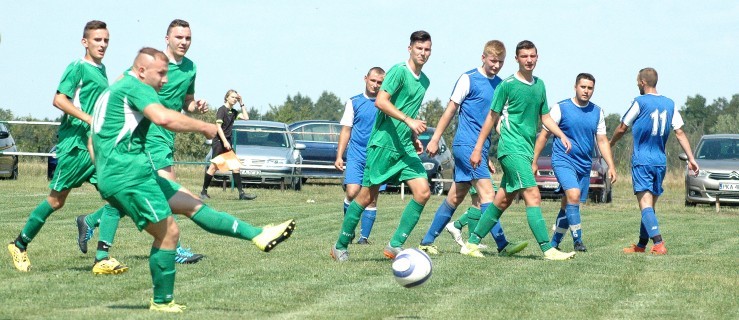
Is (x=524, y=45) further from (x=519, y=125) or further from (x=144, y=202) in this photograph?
(x=144, y=202)

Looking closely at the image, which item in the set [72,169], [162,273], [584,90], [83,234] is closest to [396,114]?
[72,169]

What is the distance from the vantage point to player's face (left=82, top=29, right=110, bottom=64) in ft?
34.1

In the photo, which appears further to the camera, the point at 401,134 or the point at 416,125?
the point at 401,134

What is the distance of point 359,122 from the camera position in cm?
1445

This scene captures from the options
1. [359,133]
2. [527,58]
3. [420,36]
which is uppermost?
[420,36]

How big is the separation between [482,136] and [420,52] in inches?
40.6

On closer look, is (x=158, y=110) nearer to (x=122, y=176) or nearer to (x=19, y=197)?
(x=122, y=176)

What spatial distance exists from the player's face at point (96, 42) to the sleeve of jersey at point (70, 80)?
0.16 m

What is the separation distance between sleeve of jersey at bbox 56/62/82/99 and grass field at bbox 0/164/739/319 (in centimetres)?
147

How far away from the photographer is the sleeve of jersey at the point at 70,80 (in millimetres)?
10258

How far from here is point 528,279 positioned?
33.4 ft

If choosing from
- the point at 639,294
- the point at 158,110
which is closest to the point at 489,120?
the point at 639,294

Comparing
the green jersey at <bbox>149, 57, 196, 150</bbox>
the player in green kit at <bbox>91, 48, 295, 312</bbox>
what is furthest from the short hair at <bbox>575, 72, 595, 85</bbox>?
the player in green kit at <bbox>91, 48, 295, 312</bbox>

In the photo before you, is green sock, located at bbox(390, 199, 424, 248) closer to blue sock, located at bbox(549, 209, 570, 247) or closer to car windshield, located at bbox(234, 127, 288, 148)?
blue sock, located at bbox(549, 209, 570, 247)
